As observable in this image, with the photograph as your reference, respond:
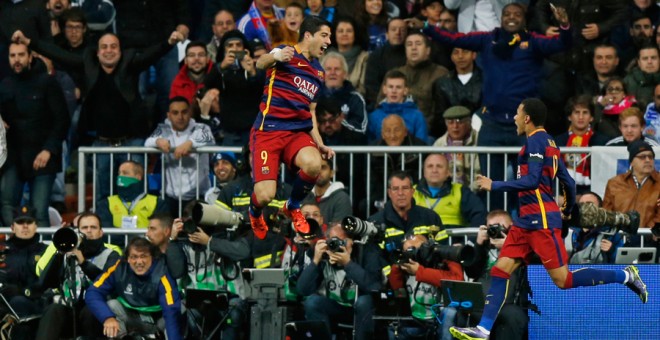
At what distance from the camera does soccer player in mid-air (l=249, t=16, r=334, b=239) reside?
45.3 feet

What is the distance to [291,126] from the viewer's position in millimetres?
13992

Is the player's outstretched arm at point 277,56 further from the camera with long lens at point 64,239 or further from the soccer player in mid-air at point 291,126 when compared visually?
the camera with long lens at point 64,239

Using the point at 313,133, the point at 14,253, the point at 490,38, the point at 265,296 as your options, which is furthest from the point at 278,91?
the point at 490,38

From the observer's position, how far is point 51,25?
19.7 metres

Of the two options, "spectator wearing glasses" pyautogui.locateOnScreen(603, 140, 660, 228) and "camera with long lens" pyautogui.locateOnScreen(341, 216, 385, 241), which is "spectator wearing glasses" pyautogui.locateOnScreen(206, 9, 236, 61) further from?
"spectator wearing glasses" pyautogui.locateOnScreen(603, 140, 660, 228)

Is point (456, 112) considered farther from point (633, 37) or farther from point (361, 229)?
point (361, 229)

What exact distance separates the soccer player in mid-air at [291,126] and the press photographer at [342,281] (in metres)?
1.07

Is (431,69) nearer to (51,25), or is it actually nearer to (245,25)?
(245,25)

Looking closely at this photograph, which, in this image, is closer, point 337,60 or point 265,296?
point 265,296

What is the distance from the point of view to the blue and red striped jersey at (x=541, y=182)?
13.7m

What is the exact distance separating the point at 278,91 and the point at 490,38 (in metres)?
4.75

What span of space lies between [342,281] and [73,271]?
244 centimetres

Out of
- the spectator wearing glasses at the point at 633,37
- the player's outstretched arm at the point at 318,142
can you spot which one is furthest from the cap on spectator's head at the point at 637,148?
the player's outstretched arm at the point at 318,142

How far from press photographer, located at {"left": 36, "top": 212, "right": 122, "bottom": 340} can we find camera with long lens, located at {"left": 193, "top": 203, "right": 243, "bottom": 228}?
Answer: 131cm
